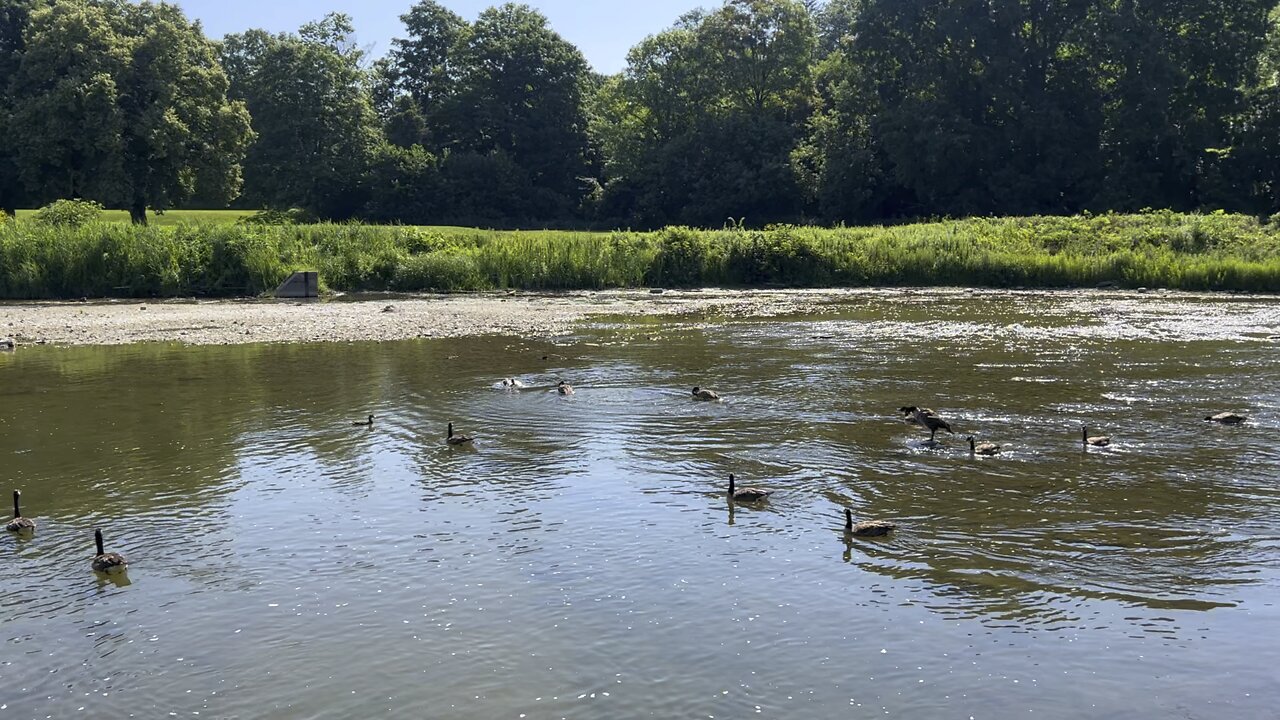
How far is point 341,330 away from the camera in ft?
94.1

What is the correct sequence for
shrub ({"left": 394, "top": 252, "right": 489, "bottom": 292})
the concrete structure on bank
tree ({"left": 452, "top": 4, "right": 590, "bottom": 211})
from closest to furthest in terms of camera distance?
the concrete structure on bank, shrub ({"left": 394, "top": 252, "right": 489, "bottom": 292}), tree ({"left": 452, "top": 4, "right": 590, "bottom": 211})

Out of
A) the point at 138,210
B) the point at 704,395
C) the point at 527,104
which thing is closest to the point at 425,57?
the point at 527,104

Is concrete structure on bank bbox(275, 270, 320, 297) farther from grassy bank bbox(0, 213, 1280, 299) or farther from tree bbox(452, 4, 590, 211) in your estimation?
tree bbox(452, 4, 590, 211)

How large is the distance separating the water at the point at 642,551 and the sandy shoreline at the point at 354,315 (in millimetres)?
7951

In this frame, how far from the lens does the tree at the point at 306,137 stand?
3359 inches

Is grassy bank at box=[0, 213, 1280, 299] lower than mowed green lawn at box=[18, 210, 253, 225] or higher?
lower

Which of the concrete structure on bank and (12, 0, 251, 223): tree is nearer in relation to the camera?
the concrete structure on bank

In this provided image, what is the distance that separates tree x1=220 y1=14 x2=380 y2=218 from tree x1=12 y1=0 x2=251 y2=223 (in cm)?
1802

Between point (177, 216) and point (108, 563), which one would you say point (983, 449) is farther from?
point (177, 216)

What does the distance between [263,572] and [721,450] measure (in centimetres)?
629

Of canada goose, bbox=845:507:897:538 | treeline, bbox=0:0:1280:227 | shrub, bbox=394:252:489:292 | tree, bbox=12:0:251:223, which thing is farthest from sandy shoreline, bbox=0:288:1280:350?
treeline, bbox=0:0:1280:227

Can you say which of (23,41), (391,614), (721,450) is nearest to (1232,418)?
(721,450)

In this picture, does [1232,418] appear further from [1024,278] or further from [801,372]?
[1024,278]

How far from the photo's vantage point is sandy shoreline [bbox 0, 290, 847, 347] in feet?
91.3
